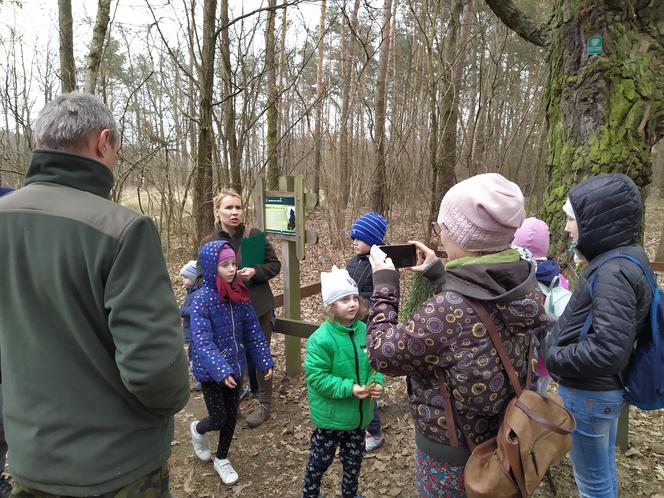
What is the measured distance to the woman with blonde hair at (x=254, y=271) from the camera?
3.71m

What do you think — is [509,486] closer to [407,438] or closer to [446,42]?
[407,438]

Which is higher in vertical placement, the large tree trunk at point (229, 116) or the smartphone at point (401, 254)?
the large tree trunk at point (229, 116)

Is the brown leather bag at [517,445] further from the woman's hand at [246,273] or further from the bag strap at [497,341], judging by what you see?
the woman's hand at [246,273]

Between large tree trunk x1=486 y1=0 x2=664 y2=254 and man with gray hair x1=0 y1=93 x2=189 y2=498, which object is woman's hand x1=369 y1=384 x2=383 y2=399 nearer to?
man with gray hair x1=0 y1=93 x2=189 y2=498

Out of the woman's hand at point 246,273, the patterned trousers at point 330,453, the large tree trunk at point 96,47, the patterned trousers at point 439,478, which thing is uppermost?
the large tree trunk at point 96,47

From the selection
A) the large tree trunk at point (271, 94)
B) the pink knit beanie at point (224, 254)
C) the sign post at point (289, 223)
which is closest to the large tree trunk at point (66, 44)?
the large tree trunk at point (271, 94)

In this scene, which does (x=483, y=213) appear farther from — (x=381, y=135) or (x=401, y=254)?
(x=381, y=135)

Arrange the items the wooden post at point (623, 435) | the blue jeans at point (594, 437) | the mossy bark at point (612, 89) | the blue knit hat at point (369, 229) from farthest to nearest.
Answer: the blue knit hat at point (369, 229)
the mossy bark at point (612, 89)
the wooden post at point (623, 435)
the blue jeans at point (594, 437)

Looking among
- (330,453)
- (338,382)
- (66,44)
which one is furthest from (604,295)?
(66,44)

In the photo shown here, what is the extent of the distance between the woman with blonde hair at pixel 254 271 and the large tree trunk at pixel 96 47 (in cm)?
220

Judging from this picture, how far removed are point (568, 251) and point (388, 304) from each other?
8.61ft

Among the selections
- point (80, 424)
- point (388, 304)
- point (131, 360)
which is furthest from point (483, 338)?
point (80, 424)

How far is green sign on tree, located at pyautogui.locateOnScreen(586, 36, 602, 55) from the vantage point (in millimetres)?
3391

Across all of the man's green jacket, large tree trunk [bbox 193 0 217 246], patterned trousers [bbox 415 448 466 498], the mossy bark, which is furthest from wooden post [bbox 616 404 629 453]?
large tree trunk [bbox 193 0 217 246]
